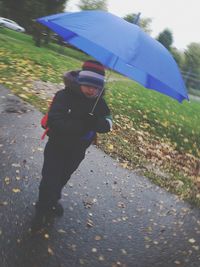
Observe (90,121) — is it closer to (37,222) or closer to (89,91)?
(89,91)

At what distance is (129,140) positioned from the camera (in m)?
7.64

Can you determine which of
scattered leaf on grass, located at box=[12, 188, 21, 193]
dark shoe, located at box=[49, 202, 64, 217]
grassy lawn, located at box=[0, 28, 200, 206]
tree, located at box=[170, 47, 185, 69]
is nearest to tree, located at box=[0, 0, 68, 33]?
grassy lawn, located at box=[0, 28, 200, 206]

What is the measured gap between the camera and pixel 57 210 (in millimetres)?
4176

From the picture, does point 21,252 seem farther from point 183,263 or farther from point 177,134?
point 177,134

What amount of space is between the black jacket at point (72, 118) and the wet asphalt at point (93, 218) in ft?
3.55

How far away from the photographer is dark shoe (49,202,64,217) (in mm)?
4129

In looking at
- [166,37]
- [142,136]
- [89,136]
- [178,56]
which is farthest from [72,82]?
[166,37]

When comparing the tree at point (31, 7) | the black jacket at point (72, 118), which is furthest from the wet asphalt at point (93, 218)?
the tree at point (31, 7)

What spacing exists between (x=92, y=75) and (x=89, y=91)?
15 cm

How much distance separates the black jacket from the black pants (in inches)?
4.0

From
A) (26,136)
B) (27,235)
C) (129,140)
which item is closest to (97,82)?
(27,235)

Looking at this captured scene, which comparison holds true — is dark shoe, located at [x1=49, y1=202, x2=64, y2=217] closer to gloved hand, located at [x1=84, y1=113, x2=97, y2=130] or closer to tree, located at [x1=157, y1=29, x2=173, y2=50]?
gloved hand, located at [x1=84, y1=113, x2=97, y2=130]

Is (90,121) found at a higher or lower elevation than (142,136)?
higher

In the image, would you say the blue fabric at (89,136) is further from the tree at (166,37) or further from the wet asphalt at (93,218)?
the tree at (166,37)
